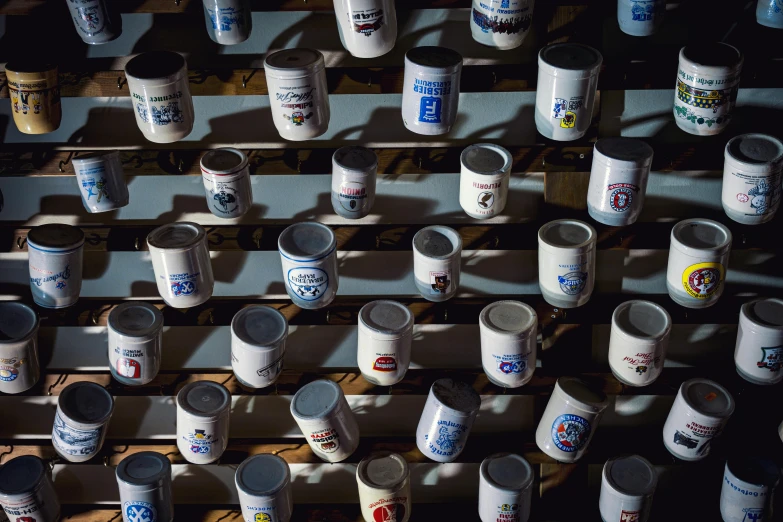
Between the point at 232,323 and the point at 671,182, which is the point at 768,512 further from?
the point at 232,323

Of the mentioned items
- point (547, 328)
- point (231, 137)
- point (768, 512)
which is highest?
point (231, 137)

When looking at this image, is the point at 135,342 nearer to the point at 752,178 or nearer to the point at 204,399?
the point at 204,399

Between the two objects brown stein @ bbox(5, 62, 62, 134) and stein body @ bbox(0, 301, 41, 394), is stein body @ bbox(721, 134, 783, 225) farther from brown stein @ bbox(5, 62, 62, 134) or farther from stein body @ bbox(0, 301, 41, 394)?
stein body @ bbox(0, 301, 41, 394)

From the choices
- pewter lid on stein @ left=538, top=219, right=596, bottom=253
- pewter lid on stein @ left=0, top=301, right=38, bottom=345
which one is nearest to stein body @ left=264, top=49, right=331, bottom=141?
pewter lid on stein @ left=538, top=219, right=596, bottom=253

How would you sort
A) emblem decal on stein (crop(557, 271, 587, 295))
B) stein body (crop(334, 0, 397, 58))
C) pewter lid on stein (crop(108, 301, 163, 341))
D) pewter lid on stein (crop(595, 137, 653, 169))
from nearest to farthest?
stein body (crop(334, 0, 397, 58)) < pewter lid on stein (crop(595, 137, 653, 169)) < emblem decal on stein (crop(557, 271, 587, 295)) < pewter lid on stein (crop(108, 301, 163, 341))

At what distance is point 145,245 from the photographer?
2.01m

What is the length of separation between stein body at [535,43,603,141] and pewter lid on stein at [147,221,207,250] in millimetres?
872

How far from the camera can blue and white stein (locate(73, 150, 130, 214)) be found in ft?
5.89

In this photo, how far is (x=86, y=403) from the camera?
2092 millimetres

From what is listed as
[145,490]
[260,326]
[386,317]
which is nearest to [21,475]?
[145,490]

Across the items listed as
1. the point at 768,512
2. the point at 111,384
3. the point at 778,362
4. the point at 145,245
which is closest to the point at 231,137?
the point at 145,245

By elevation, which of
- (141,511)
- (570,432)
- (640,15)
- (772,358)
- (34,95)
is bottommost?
(141,511)

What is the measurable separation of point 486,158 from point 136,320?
1.00m

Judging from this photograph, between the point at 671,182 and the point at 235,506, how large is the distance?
5.24 feet
